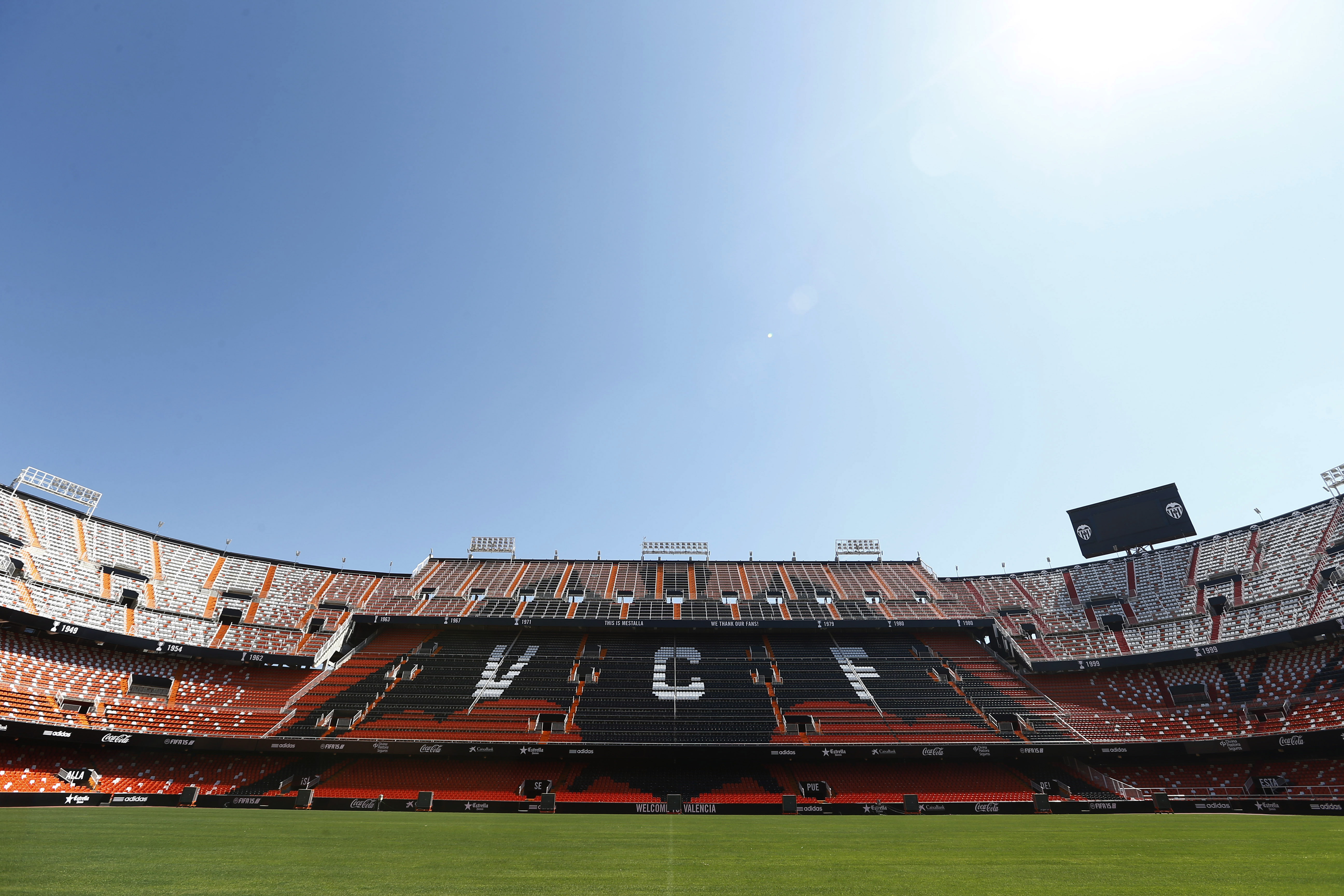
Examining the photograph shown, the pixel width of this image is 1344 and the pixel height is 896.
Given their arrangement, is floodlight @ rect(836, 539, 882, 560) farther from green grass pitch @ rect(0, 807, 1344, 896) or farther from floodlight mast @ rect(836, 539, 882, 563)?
green grass pitch @ rect(0, 807, 1344, 896)

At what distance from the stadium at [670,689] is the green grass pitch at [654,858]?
10915mm

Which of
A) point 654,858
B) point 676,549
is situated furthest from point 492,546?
point 654,858

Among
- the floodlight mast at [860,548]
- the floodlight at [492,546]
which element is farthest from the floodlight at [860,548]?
the floodlight at [492,546]

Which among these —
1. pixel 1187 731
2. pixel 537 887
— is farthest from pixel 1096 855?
pixel 1187 731

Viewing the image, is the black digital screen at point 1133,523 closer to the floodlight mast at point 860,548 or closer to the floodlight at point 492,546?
the floodlight mast at point 860,548

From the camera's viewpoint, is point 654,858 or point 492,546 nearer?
point 654,858

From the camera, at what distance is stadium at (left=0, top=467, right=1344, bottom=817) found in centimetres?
2753

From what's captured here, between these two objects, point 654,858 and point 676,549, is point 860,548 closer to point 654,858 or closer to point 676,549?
point 676,549

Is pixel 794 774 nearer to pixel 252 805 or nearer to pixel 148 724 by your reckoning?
pixel 252 805

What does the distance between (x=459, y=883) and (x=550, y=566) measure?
45788mm

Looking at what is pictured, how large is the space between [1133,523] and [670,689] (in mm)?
36820

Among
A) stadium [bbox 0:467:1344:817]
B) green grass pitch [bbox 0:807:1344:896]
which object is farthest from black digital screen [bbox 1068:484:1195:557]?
green grass pitch [bbox 0:807:1344:896]

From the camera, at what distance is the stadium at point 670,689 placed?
2753 cm

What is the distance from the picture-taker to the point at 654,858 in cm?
1020
